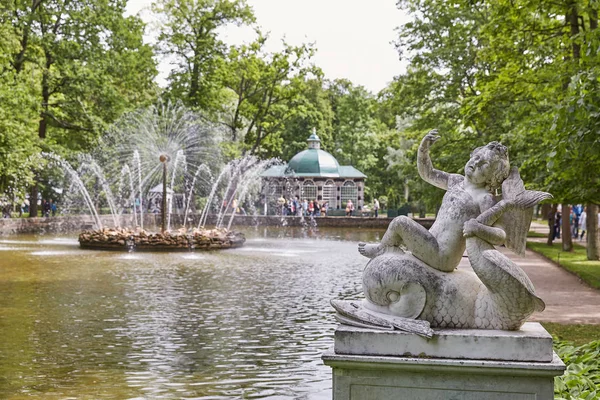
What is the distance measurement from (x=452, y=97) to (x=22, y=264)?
60.4 feet

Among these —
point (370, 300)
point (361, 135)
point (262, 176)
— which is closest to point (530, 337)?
point (370, 300)

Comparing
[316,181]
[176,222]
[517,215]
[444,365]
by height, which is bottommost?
[444,365]

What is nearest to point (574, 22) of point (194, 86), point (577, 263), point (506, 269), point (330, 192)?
point (577, 263)

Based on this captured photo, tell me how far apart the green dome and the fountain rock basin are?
34.5 meters

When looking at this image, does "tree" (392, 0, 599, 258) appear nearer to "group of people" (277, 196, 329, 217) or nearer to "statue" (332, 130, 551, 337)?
"statue" (332, 130, 551, 337)

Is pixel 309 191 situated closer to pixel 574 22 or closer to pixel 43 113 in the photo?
pixel 43 113

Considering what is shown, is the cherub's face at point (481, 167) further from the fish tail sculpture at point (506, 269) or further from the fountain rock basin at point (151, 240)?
the fountain rock basin at point (151, 240)

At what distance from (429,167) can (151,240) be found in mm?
20123

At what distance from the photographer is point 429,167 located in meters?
5.41

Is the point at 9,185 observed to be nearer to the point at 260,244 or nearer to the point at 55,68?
the point at 55,68

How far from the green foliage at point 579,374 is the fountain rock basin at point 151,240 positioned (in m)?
17.4

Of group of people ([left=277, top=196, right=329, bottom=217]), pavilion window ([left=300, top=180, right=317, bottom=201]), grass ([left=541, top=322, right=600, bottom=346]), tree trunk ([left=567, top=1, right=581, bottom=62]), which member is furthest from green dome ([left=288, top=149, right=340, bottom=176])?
grass ([left=541, top=322, right=600, bottom=346])

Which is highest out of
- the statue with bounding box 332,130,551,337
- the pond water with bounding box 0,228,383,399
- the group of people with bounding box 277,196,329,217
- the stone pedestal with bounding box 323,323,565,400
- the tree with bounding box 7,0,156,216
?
the tree with bounding box 7,0,156,216

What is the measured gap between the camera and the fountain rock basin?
80.6 ft
